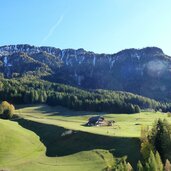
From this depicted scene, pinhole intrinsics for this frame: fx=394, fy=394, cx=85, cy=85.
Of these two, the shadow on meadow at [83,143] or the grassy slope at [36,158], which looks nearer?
the grassy slope at [36,158]

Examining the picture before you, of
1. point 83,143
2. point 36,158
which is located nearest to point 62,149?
point 83,143

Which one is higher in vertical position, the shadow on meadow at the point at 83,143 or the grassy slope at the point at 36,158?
the shadow on meadow at the point at 83,143

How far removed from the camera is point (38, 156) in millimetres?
113750

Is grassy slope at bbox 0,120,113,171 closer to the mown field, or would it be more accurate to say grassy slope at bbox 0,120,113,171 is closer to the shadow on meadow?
the mown field

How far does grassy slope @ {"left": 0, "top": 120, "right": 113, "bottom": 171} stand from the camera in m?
99.0

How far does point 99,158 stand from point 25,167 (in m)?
19.6

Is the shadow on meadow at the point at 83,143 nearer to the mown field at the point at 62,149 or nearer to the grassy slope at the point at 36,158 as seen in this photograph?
the mown field at the point at 62,149

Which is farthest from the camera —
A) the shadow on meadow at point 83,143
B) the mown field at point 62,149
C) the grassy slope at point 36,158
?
the shadow on meadow at point 83,143

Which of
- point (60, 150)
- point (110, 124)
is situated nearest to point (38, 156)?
point (60, 150)

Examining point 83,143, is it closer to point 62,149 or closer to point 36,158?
point 62,149

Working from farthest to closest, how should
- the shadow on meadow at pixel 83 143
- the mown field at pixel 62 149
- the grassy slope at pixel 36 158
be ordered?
the shadow on meadow at pixel 83 143 < the mown field at pixel 62 149 < the grassy slope at pixel 36 158

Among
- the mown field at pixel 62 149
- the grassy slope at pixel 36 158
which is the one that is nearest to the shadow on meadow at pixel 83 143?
the mown field at pixel 62 149

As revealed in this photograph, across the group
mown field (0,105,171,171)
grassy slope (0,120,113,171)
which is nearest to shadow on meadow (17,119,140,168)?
mown field (0,105,171,171)

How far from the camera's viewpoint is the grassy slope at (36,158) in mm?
98988
